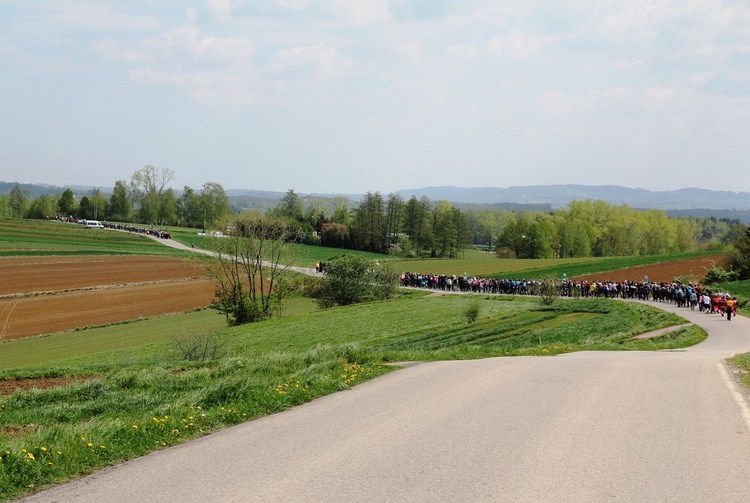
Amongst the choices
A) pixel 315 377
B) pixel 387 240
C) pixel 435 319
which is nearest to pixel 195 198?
pixel 387 240

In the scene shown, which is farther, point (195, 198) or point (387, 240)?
point (195, 198)

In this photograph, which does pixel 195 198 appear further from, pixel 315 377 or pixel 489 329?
pixel 315 377

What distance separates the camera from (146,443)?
9.23 metres

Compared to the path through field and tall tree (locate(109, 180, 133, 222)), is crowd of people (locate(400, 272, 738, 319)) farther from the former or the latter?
tall tree (locate(109, 180, 133, 222))

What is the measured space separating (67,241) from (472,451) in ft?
372

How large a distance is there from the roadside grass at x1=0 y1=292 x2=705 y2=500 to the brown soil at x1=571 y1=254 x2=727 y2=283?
26915 mm

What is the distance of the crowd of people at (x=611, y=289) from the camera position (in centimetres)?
4188

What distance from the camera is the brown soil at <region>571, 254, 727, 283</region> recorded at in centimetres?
6794

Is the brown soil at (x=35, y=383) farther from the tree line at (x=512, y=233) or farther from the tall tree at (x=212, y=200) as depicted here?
the tall tree at (x=212, y=200)

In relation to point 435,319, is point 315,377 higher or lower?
higher

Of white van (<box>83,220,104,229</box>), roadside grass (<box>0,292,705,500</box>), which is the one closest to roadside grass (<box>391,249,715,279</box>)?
roadside grass (<box>0,292,705,500</box>)

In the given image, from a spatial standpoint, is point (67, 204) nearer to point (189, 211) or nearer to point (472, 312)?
point (189, 211)

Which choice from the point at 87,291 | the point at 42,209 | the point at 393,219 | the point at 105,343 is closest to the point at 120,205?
the point at 42,209

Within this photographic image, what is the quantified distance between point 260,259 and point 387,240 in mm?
85933
